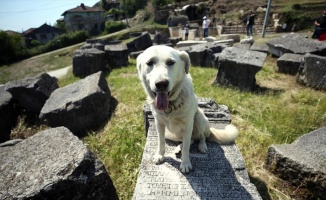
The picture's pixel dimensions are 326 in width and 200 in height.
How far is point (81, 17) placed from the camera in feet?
171

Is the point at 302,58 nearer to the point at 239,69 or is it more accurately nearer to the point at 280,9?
the point at 239,69

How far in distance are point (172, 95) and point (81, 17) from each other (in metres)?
57.4

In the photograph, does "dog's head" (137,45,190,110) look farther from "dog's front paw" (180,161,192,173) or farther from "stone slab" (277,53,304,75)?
"stone slab" (277,53,304,75)

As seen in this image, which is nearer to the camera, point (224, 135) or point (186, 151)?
point (186, 151)

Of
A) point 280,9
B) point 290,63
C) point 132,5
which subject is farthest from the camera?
point 132,5

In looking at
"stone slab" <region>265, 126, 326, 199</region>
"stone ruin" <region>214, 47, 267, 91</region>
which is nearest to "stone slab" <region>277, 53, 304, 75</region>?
"stone ruin" <region>214, 47, 267, 91</region>

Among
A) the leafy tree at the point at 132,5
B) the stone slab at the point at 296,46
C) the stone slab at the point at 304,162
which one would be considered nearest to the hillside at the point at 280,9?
the stone slab at the point at 296,46

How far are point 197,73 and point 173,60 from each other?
545cm

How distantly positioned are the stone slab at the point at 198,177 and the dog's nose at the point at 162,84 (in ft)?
4.14

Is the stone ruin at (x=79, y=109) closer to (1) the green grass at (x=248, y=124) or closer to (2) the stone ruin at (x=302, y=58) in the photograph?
(1) the green grass at (x=248, y=124)

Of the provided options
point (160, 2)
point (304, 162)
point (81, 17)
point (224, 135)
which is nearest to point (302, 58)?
point (304, 162)

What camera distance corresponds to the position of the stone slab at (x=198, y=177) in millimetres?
2480

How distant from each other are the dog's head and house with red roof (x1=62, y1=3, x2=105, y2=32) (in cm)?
5411

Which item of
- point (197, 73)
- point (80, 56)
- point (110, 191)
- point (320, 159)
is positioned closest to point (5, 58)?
point (80, 56)
